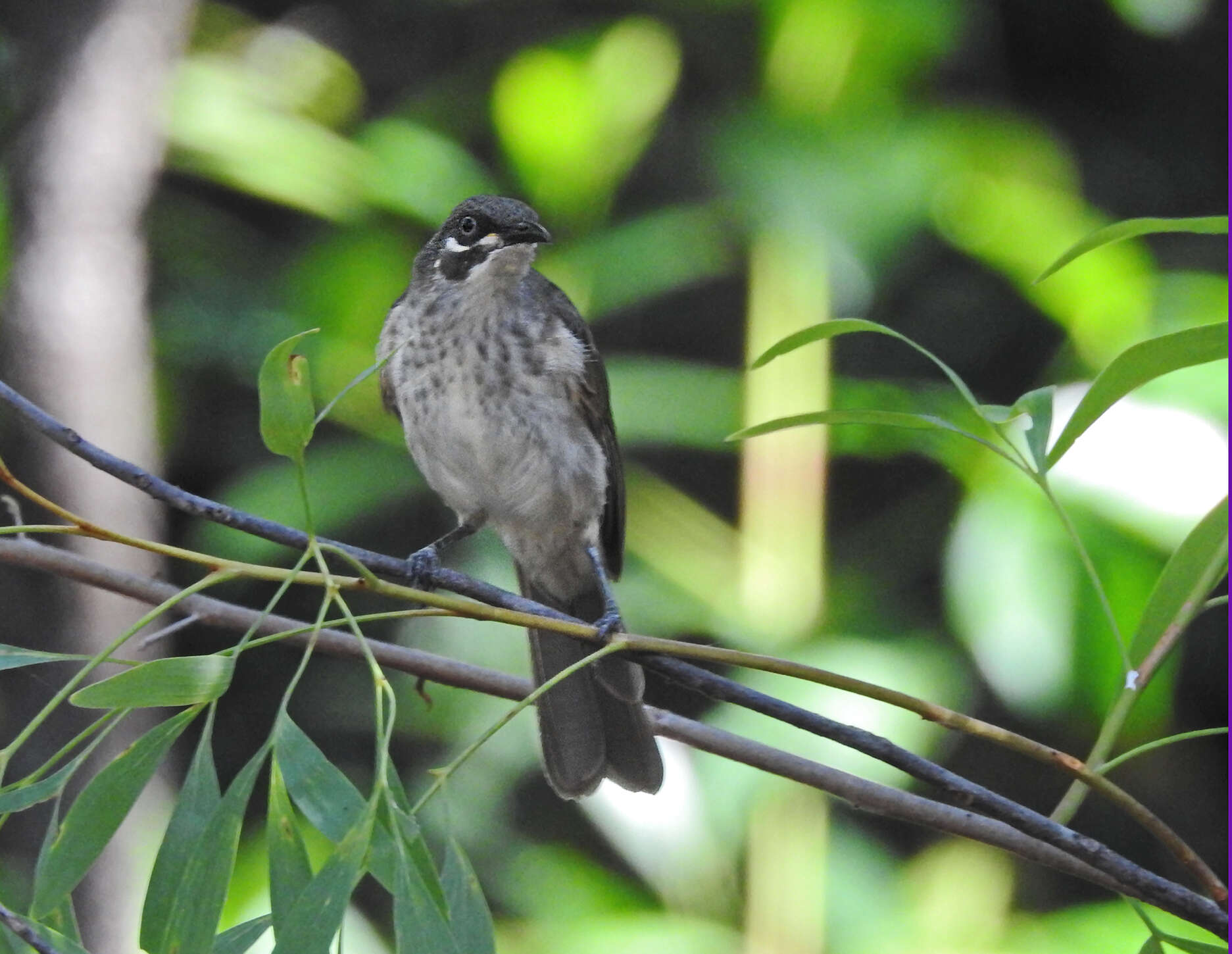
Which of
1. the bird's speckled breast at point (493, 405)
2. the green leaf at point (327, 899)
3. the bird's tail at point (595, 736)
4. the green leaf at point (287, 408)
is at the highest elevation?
the green leaf at point (287, 408)

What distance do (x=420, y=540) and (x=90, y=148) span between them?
127 centimetres

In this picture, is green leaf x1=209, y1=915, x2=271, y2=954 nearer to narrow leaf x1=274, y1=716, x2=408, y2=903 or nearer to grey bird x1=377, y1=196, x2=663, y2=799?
narrow leaf x1=274, y1=716, x2=408, y2=903

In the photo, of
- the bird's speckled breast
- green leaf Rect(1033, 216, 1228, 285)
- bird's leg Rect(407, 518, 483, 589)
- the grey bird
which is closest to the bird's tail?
the grey bird

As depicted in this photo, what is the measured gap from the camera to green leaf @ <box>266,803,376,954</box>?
0.94m

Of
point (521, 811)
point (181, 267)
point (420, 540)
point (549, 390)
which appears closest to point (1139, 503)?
point (549, 390)

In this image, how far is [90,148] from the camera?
3.33 meters

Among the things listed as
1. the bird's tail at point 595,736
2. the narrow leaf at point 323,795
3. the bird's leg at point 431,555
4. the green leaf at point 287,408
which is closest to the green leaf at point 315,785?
the narrow leaf at point 323,795

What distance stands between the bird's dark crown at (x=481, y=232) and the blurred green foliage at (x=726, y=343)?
426mm

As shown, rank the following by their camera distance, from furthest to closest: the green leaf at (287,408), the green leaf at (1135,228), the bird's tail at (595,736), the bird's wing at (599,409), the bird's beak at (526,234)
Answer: the bird's wing at (599,409), the bird's beak at (526,234), the bird's tail at (595,736), the green leaf at (287,408), the green leaf at (1135,228)

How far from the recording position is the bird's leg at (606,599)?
2549mm

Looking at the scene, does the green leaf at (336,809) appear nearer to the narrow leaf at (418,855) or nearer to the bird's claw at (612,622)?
the narrow leaf at (418,855)

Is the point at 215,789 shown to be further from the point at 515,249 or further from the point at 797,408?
the point at 797,408

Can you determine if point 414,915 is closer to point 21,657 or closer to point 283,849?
→ point 283,849

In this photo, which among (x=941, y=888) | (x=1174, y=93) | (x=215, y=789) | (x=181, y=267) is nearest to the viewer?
(x=215, y=789)
